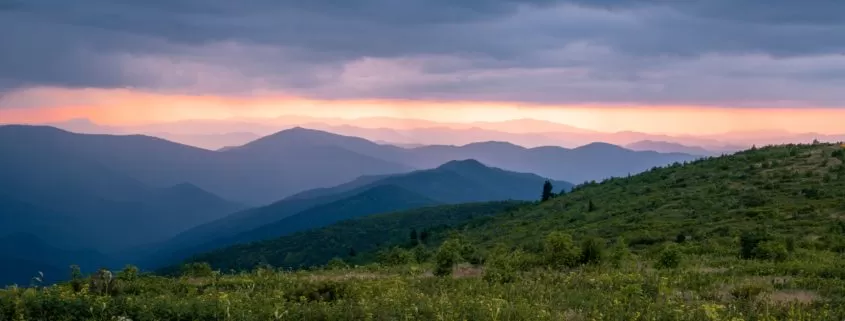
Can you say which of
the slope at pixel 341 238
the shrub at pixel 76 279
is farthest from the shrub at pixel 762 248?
the slope at pixel 341 238

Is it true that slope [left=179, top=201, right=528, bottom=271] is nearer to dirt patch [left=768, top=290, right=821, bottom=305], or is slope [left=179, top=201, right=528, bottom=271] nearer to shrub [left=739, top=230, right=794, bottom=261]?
shrub [left=739, top=230, right=794, bottom=261]

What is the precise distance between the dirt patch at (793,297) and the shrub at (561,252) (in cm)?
706

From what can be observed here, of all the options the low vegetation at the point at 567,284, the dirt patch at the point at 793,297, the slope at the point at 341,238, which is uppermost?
the low vegetation at the point at 567,284

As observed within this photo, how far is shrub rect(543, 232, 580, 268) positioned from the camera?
21.2 meters

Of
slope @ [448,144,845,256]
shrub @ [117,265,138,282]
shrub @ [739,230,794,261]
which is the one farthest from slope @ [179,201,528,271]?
shrub @ [117,265,138,282]

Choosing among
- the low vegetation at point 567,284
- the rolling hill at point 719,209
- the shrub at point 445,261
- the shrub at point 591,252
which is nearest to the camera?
the low vegetation at point 567,284

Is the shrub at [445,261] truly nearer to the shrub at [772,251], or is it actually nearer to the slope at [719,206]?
the shrub at [772,251]

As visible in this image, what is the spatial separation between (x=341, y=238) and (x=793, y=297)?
155 meters

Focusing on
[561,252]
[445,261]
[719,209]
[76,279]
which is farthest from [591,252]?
[719,209]

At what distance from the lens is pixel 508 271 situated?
1795 cm

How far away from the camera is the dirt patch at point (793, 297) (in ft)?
44.8

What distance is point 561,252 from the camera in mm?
21391

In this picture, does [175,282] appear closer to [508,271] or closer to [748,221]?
[508,271]

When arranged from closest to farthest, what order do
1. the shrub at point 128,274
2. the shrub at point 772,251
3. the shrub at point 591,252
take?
the shrub at point 128,274, the shrub at point 772,251, the shrub at point 591,252
